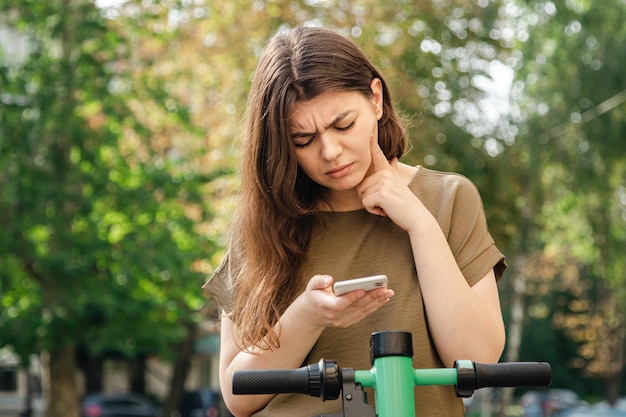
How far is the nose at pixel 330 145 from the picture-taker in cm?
222

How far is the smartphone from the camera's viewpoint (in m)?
1.72

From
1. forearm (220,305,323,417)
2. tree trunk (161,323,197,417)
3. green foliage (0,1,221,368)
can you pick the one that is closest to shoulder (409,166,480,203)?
forearm (220,305,323,417)

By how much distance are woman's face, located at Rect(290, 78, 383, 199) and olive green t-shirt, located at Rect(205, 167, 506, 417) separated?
126mm

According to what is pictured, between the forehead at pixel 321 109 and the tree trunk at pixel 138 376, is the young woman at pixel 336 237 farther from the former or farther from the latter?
the tree trunk at pixel 138 376

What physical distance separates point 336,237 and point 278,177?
0.19 metres

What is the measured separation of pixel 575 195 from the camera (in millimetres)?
18906

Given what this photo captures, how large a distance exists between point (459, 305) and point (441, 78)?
13.1 meters

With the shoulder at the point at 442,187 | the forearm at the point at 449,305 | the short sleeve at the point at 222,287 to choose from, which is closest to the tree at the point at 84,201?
the short sleeve at the point at 222,287

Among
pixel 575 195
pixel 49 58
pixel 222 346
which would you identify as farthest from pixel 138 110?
pixel 222 346

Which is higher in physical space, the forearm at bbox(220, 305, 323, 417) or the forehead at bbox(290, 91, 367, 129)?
the forehead at bbox(290, 91, 367, 129)

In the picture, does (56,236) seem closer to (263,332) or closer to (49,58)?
(49,58)

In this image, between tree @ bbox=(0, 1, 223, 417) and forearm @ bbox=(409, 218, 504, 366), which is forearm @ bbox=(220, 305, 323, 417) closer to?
forearm @ bbox=(409, 218, 504, 366)

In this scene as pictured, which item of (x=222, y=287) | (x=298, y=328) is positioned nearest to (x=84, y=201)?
(x=222, y=287)

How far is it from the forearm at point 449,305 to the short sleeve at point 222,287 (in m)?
0.50
